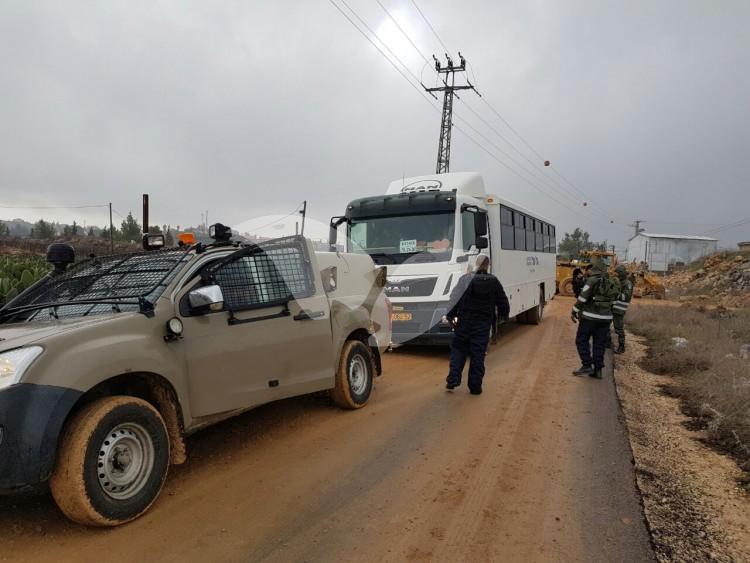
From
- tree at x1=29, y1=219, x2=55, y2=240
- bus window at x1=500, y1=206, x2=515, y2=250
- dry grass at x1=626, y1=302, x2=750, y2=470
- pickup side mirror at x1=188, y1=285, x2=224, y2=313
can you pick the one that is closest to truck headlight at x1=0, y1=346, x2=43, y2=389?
pickup side mirror at x1=188, y1=285, x2=224, y2=313

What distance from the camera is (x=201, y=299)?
3.64 m

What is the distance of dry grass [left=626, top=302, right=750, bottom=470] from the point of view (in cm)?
509

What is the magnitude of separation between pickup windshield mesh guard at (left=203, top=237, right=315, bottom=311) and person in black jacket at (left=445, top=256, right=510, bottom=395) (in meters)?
2.43

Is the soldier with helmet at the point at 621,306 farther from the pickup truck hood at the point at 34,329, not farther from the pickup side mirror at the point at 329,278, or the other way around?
the pickup truck hood at the point at 34,329

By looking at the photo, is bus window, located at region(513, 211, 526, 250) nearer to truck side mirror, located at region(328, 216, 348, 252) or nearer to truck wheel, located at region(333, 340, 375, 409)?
truck side mirror, located at region(328, 216, 348, 252)

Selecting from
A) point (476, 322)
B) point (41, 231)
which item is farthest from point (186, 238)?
point (41, 231)

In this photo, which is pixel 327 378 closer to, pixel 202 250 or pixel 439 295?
pixel 202 250

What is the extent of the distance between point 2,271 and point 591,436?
1127cm

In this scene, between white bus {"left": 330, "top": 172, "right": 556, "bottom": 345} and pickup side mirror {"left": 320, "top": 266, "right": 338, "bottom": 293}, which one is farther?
white bus {"left": 330, "top": 172, "right": 556, "bottom": 345}

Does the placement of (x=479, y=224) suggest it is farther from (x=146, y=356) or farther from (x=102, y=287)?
(x=146, y=356)

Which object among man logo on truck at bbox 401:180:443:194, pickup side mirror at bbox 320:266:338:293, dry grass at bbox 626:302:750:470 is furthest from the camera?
man logo on truck at bbox 401:180:443:194

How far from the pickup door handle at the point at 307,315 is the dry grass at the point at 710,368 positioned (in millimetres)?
4078

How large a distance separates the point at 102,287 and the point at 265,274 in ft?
4.45

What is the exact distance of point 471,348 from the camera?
6.52 m
